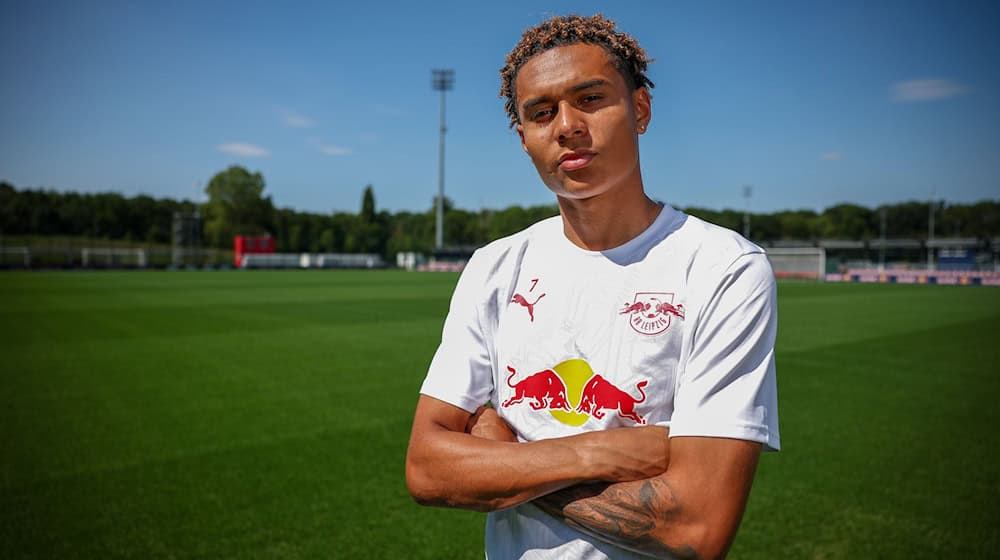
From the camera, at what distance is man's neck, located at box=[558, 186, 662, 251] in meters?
1.86

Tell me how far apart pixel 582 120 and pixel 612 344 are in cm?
65

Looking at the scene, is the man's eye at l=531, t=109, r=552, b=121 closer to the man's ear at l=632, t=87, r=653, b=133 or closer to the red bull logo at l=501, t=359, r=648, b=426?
the man's ear at l=632, t=87, r=653, b=133

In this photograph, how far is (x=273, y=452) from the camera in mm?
6848

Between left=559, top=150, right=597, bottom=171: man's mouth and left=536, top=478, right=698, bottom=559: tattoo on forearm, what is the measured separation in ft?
2.97

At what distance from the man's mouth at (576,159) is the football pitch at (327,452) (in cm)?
384

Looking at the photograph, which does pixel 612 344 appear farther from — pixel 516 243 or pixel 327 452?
pixel 327 452

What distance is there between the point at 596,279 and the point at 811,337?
1651 centimetres

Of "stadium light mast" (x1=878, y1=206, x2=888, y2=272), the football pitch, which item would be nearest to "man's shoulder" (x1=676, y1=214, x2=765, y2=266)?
the football pitch

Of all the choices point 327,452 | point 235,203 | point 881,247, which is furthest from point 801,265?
point 235,203

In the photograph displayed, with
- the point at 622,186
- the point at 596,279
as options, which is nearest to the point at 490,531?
the point at 596,279

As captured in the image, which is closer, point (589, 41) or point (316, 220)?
point (589, 41)

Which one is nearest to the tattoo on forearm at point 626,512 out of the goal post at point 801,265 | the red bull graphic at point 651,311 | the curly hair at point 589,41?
the red bull graphic at point 651,311

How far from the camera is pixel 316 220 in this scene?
112438mm

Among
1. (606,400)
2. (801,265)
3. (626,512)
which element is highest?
(801,265)
